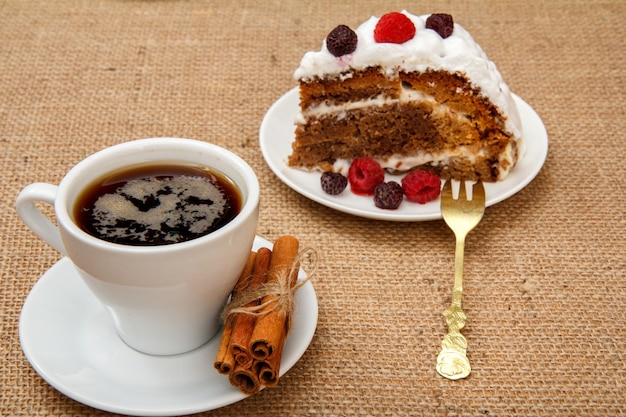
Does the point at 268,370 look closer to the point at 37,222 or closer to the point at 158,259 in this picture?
the point at 158,259

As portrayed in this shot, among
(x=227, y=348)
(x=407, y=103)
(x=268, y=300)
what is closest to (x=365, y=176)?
(x=407, y=103)

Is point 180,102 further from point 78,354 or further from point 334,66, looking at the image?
point 78,354

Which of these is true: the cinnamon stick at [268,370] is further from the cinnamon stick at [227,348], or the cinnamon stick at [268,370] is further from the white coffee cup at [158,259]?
the white coffee cup at [158,259]

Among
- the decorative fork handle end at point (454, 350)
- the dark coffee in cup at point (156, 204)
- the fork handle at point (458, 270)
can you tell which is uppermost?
the dark coffee in cup at point (156, 204)

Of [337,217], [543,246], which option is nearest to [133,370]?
[337,217]

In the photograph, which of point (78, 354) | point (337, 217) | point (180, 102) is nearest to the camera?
point (78, 354)

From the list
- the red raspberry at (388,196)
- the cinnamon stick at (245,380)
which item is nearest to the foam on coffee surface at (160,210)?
the cinnamon stick at (245,380)
